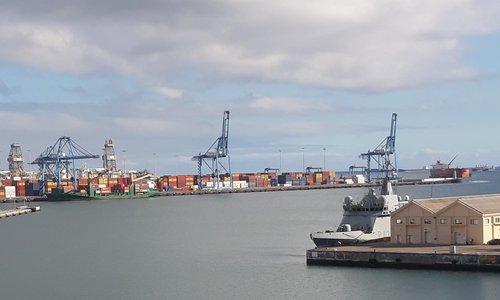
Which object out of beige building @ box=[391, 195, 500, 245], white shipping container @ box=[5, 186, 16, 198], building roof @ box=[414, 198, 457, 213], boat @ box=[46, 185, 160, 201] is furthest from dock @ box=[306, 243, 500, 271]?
white shipping container @ box=[5, 186, 16, 198]

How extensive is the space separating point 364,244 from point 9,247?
32771 mm

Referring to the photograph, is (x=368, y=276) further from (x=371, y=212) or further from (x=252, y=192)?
(x=252, y=192)

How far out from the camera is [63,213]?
119 meters

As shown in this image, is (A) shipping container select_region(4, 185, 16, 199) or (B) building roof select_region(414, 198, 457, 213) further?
(A) shipping container select_region(4, 185, 16, 199)

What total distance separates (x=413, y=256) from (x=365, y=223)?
27.5ft

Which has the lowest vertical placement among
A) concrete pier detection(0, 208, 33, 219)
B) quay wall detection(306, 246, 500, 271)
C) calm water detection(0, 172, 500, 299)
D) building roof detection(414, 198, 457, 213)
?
calm water detection(0, 172, 500, 299)

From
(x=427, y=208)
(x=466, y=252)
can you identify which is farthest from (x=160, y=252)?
(x=466, y=252)

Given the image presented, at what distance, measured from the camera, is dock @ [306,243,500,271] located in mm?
40969

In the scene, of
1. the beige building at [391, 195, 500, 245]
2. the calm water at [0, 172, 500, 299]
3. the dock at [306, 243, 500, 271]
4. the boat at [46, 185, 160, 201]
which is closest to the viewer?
the calm water at [0, 172, 500, 299]

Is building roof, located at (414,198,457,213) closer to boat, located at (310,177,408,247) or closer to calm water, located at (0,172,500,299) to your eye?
boat, located at (310,177,408,247)

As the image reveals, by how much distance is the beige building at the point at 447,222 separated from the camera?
148 ft

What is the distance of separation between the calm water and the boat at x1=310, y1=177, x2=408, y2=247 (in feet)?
7.95

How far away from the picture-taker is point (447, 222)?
151 ft

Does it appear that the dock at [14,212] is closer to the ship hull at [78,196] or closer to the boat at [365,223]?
the ship hull at [78,196]
